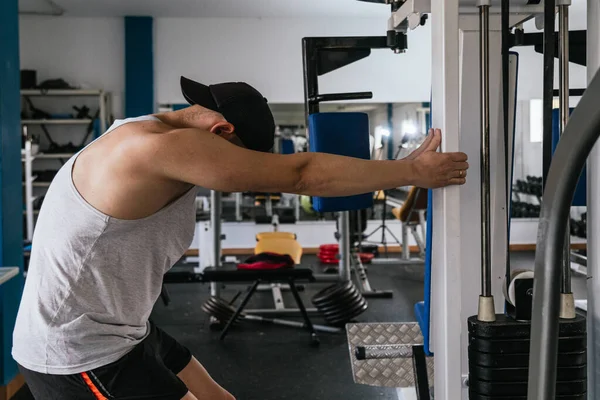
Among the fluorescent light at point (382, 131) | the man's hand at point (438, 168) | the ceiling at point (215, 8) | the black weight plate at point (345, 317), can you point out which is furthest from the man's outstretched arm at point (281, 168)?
the fluorescent light at point (382, 131)

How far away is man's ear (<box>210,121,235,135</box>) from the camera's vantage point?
1.54m

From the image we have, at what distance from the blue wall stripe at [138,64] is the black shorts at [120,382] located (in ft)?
21.9

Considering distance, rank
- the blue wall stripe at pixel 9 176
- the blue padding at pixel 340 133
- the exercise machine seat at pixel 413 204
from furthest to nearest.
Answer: the exercise machine seat at pixel 413 204 < the blue wall stripe at pixel 9 176 < the blue padding at pixel 340 133

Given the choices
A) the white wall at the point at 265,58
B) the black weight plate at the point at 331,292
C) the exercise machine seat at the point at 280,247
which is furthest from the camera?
the white wall at the point at 265,58

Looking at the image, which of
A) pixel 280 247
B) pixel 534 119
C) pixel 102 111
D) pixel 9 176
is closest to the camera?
pixel 9 176

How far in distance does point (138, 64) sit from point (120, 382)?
6914mm

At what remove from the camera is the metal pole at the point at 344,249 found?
513cm

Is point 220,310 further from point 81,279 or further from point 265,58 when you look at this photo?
point 265,58

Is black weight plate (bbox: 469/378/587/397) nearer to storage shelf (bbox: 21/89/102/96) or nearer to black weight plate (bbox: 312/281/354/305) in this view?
black weight plate (bbox: 312/281/354/305)

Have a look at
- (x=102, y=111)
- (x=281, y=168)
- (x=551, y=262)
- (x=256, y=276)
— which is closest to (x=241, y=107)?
(x=281, y=168)

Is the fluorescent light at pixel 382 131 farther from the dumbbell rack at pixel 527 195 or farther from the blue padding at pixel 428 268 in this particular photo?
the blue padding at pixel 428 268

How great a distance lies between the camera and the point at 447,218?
1.41 meters

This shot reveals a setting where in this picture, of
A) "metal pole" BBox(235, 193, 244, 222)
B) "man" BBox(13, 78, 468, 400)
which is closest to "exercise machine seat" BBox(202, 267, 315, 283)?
"man" BBox(13, 78, 468, 400)

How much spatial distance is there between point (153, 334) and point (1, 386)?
1.85 meters
